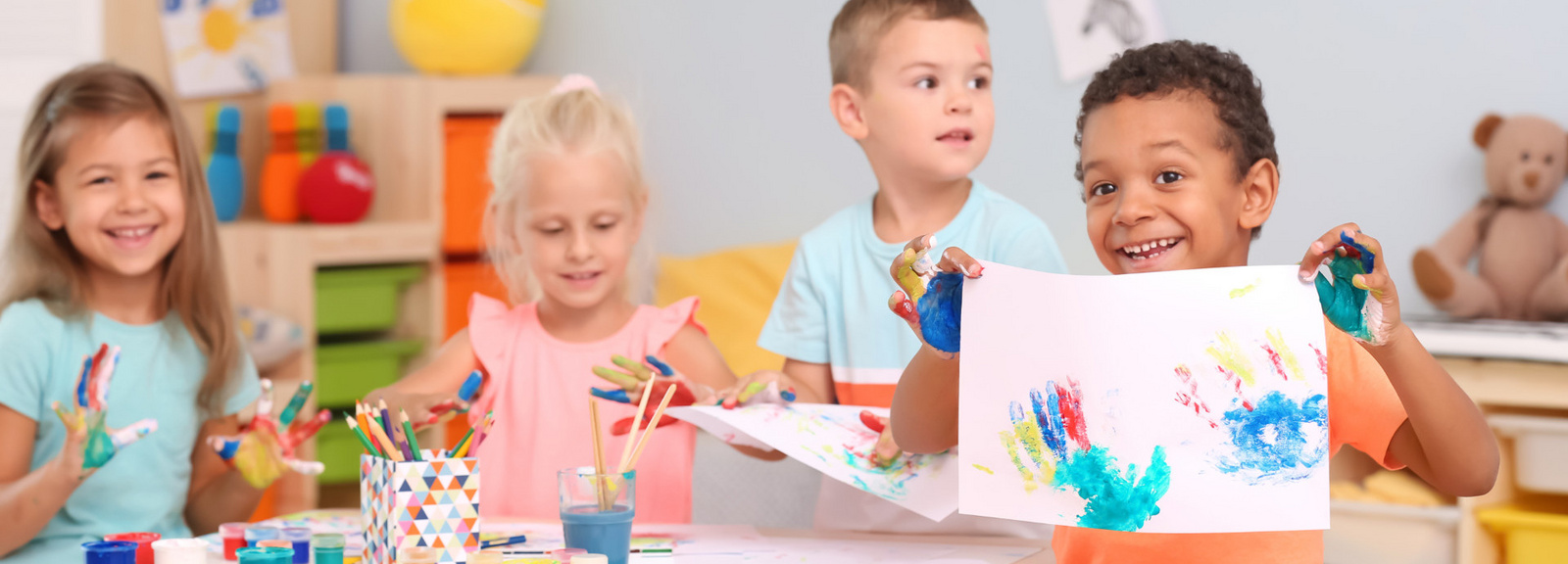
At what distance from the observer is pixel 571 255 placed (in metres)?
1.29

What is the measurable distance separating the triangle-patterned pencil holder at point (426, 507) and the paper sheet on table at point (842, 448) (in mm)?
220

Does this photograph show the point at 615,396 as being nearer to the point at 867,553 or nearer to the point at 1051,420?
the point at 867,553

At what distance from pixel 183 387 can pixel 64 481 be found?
0.25m

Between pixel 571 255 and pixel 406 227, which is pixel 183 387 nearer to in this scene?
pixel 571 255

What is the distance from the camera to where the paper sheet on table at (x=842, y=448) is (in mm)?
964

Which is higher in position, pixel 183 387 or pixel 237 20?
pixel 237 20

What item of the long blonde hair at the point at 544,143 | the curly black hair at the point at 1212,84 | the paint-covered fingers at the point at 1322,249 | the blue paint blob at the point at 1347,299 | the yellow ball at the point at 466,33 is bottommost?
the blue paint blob at the point at 1347,299

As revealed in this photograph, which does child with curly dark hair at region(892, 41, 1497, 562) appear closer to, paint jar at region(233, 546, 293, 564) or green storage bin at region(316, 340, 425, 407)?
paint jar at region(233, 546, 293, 564)

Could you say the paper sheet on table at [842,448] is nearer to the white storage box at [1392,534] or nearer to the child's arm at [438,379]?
the child's arm at [438,379]

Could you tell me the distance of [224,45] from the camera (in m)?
2.74

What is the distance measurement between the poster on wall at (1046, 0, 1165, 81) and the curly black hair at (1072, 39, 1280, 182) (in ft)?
3.64

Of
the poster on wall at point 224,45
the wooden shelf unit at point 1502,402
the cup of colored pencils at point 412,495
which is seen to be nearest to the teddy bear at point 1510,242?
the wooden shelf unit at point 1502,402

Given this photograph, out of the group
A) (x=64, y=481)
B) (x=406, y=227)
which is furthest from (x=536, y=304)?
(x=406, y=227)

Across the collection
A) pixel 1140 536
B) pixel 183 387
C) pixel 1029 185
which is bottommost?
pixel 1140 536
